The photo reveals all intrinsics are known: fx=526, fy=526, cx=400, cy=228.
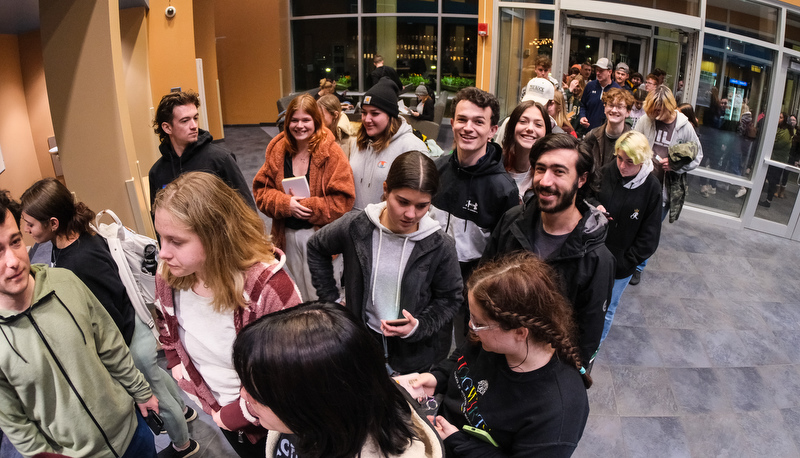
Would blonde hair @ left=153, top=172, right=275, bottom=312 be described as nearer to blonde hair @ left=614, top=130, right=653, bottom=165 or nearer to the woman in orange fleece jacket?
the woman in orange fleece jacket

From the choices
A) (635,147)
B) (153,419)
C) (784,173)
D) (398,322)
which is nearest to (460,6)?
(784,173)

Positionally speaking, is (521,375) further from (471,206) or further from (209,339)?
(471,206)

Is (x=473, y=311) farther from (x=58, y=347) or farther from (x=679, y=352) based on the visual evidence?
(x=679, y=352)

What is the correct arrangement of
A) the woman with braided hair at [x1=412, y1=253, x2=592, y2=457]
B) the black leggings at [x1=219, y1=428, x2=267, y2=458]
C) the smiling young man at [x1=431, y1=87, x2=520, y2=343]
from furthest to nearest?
the smiling young man at [x1=431, y1=87, x2=520, y2=343] → the black leggings at [x1=219, y1=428, x2=267, y2=458] → the woman with braided hair at [x1=412, y1=253, x2=592, y2=457]

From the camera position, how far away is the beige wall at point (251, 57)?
42.1ft

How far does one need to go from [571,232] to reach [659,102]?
10.4 ft

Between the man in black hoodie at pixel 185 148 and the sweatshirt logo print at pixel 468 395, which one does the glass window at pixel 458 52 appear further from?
the sweatshirt logo print at pixel 468 395

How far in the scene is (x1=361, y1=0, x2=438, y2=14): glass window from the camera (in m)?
13.7

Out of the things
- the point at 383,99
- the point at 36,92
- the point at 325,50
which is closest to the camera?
the point at 383,99

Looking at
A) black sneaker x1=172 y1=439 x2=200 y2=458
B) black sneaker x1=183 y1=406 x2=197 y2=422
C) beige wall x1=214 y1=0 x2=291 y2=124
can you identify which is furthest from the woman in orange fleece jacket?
beige wall x1=214 y1=0 x2=291 y2=124

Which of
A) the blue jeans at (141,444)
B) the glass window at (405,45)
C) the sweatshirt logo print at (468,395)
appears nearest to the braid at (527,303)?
the sweatshirt logo print at (468,395)

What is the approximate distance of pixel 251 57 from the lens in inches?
518

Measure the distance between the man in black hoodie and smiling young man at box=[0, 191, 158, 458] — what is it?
1.54 meters

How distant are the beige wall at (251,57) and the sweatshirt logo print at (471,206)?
1154cm
